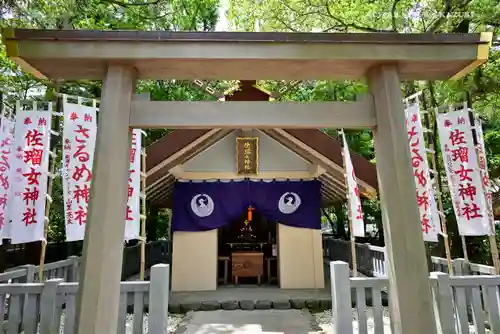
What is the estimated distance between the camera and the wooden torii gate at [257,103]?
324 cm

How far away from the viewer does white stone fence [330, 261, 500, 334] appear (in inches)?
169

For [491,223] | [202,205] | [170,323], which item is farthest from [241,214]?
[491,223]

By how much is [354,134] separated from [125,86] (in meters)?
14.3

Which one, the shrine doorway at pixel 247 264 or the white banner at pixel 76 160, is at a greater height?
the white banner at pixel 76 160

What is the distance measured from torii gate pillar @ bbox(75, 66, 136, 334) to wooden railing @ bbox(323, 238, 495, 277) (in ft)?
19.2

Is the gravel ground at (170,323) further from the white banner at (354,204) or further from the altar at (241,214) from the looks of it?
the white banner at (354,204)

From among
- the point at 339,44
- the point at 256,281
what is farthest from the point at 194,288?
the point at 339,44

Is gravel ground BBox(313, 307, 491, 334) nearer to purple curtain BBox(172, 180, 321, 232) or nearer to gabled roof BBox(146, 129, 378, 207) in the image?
purple curtain BBox(172, 180, 321, 232)

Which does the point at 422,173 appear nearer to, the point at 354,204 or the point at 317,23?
the point at 354,204

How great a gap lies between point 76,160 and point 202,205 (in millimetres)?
4621

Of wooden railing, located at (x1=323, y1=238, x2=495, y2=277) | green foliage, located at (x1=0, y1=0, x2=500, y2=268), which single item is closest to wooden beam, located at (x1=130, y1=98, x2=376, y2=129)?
green foliage, located at (x1=0, y1=0, x2=500, y2=268)

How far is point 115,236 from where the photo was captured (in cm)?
→ 329

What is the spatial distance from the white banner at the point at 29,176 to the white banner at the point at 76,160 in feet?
1.10

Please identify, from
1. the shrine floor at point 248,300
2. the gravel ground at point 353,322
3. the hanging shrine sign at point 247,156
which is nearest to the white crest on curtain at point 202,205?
the hanging shrine sign at point 247,156
